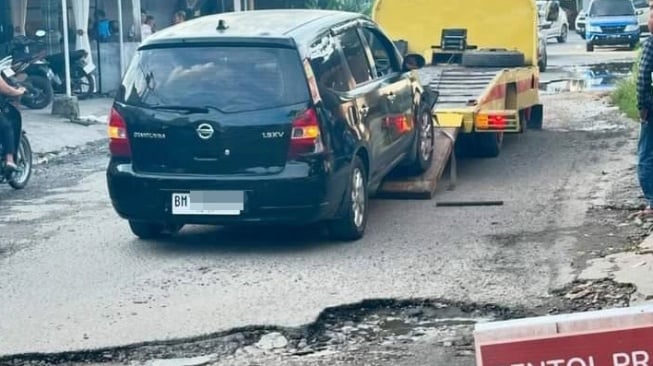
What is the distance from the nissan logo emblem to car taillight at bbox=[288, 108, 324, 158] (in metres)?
0.58

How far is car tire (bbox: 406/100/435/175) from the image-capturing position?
11344 millimetres

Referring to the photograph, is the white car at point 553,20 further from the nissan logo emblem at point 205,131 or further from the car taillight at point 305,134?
the nissan logo emblem at point 205,131

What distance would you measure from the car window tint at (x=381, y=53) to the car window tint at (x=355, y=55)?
30 cm

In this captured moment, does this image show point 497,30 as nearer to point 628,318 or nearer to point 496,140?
point 496,140

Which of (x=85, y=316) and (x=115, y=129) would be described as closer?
(x=85, y=316)

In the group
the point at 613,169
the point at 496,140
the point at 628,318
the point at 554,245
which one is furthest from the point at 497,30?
the point at 628,318

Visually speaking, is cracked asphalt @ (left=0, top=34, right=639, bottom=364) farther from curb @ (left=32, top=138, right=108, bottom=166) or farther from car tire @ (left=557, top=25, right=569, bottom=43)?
car tire @ (left=557, top=25, right=569, bottom=43)

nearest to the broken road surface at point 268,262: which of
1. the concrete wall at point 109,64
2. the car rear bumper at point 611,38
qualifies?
the concrete wall at point 109,64

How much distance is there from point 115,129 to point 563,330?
20.2ft

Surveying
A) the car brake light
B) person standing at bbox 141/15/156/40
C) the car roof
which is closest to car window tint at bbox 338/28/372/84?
the car roof

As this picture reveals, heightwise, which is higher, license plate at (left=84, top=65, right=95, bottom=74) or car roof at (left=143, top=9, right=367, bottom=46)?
car roof at (left=143, top=9, right=367, bottom=46)

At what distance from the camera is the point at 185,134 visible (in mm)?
9016

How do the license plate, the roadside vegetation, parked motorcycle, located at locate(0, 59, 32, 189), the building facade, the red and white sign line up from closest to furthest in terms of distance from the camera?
the red and white sign, parked motorcycle, located at locate(0, 59, 32, 189), the roadside vegetation, the license plate, the building facade

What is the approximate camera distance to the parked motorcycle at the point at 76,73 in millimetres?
21500
